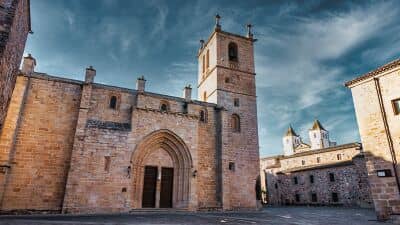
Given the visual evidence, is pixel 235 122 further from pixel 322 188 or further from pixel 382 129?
pixel 322 188

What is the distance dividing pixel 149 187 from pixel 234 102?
9151mm

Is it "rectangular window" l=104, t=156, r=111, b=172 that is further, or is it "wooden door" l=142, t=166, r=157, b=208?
"wooden door" l=142, t=166, r=157, b=208

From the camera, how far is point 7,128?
44.5 ft

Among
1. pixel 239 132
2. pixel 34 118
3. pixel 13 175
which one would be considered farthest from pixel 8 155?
pixel 239 132

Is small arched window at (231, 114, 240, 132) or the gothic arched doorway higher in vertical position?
small arched window at (231, 114, 240, 132)

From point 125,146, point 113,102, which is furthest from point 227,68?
point 125,146

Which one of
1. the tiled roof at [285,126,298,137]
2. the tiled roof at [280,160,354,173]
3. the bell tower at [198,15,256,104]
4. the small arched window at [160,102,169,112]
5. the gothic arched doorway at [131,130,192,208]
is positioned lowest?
the gothic arched doorway at [131,130,192,208]

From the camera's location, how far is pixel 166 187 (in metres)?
17.2

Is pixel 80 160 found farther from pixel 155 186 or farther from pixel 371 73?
pixel 371 73

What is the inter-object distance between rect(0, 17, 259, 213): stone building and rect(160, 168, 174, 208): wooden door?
64 millimetres

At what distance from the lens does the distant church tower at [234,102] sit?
18.3 meters

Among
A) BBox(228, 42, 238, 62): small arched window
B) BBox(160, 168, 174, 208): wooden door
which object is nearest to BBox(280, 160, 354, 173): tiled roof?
BBox(228, 42, 238, 62): small arched window

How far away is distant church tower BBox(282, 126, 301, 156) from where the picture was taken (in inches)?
2315

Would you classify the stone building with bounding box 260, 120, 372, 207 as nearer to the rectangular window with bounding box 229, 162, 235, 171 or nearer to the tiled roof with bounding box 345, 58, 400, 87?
the rectangular window with bounding box 229, 162, 235, 171
